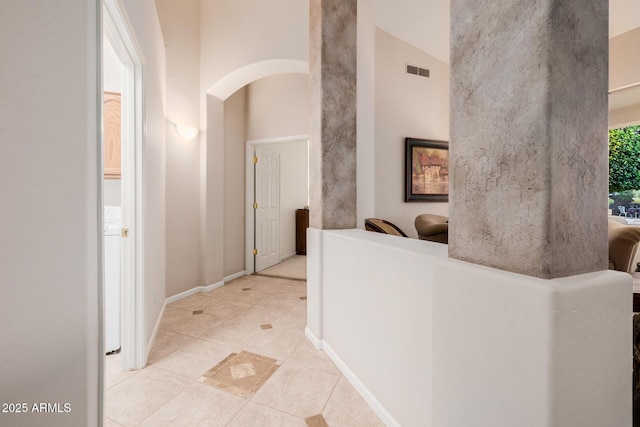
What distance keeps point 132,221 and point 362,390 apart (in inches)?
73.4

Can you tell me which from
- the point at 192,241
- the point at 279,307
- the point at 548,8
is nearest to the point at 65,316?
A: the point at 548,8

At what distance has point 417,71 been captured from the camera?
4.32 meters

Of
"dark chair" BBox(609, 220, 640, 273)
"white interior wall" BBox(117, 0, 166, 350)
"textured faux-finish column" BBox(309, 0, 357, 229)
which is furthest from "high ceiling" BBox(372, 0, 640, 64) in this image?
"dark chair" BBox(609, 220, 640, 273)

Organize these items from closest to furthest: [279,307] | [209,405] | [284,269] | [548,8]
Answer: [548,8]
[209,405]
[279,307]
[284,269]

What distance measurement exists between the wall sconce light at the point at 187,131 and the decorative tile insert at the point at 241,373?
256 centimetres

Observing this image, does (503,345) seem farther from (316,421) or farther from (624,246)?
(624,246)

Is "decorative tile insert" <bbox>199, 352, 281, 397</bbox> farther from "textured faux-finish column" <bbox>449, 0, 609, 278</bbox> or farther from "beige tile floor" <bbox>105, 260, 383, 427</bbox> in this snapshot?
"textured faux-finish column" <bbox>449, 0, 609, 278</bbox>

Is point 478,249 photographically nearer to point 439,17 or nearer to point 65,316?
point 65,316

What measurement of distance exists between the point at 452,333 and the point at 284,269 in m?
4.15

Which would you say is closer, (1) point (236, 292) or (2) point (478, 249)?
(2) point (478, 249)

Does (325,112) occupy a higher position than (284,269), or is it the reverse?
(325,112)

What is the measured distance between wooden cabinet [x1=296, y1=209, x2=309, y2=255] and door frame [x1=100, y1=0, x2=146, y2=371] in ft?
14.3

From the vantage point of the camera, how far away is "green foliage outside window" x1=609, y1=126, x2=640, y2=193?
5.12 metres

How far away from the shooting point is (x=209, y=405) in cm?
158
